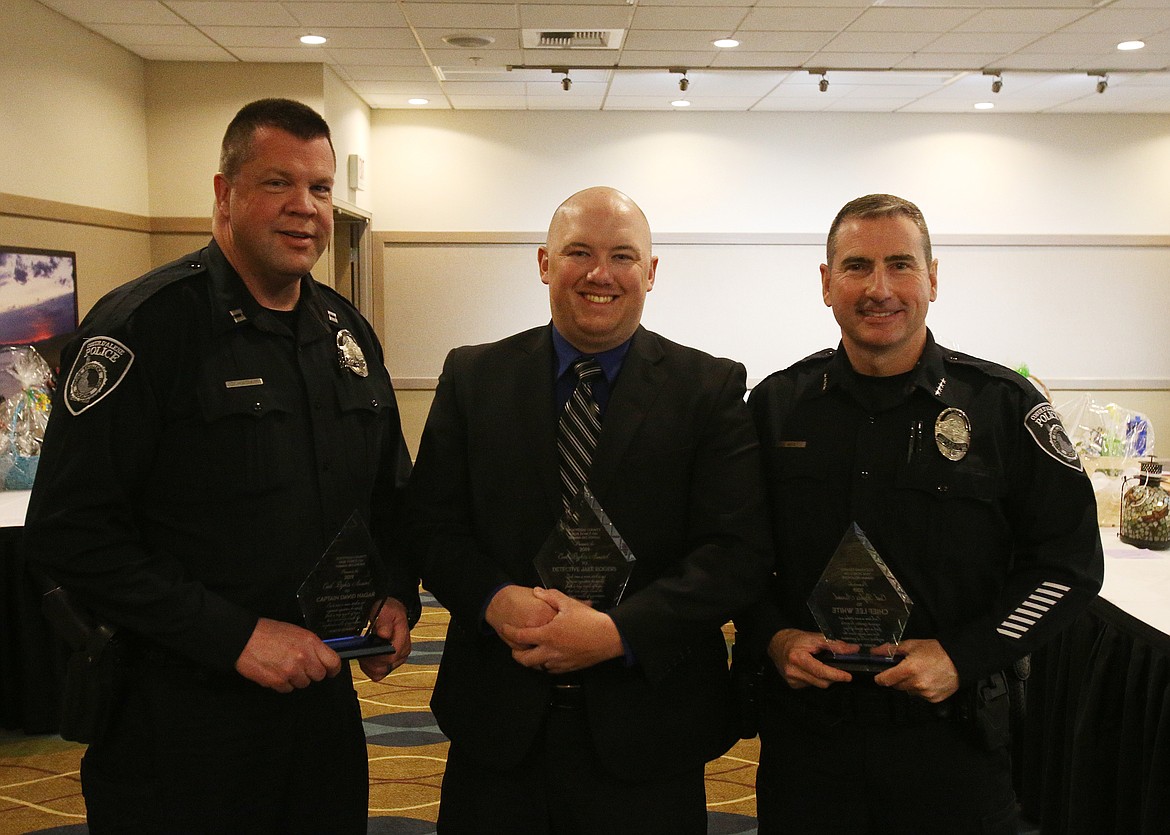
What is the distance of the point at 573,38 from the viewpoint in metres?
6.04

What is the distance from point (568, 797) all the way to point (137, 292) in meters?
1.19

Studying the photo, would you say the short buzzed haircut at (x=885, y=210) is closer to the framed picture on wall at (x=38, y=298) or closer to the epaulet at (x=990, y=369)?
the epaulet at (x=990, y=369)

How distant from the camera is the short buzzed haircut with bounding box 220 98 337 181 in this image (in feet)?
6.04

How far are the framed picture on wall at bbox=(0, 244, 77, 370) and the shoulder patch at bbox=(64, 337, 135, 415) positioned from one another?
3.41m

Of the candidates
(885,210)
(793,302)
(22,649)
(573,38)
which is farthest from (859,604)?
(793,302)

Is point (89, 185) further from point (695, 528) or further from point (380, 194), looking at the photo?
point (695, 528)

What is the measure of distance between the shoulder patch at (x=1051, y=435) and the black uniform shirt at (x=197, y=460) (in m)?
1.28

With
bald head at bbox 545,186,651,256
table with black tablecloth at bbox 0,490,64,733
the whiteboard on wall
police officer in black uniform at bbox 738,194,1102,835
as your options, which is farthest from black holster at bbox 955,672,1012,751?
the whiteboard on wall

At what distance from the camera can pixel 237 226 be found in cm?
186

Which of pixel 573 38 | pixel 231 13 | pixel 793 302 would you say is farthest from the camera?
pixel 793 302

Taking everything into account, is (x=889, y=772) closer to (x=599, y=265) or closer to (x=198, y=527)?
(x=599, y=265)

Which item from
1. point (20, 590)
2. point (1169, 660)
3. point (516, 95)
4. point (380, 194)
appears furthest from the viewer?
point (380, 194)

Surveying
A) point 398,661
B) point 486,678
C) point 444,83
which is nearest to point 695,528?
point 486,678

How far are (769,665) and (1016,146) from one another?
26.1 ft
